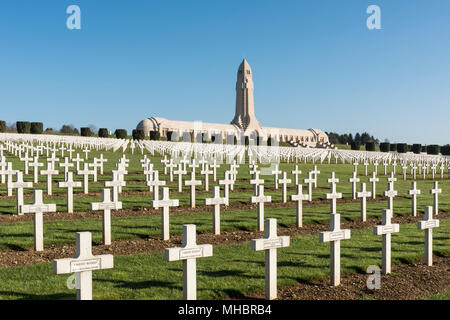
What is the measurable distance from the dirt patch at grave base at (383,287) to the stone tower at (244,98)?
85926 millimetres

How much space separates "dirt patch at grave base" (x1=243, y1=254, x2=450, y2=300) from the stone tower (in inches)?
3383

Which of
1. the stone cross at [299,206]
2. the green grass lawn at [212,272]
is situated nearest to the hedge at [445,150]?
the stone cross at [299,206]

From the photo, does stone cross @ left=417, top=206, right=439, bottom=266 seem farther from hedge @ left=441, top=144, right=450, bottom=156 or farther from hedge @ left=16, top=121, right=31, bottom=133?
hedge @ left=441, top=144, right=450, bottom=156

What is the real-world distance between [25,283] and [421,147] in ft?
266

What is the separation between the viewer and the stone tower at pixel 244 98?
93.2 m

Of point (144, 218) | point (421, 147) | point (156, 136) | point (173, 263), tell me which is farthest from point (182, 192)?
point (421, 147)

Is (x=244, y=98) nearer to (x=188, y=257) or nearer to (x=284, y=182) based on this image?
(x=284, y=182)

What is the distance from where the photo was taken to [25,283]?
5742 millimetres

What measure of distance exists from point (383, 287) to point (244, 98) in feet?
294

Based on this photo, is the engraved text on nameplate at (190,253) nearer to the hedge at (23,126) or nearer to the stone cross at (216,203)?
the stone cross at (216,203)

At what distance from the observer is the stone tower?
3671 inches

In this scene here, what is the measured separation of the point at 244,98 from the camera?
94.6 m

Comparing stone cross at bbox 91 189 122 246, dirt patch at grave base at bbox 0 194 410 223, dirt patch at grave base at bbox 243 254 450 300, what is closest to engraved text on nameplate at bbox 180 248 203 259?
dirt patch at grave base at bbox 243 254 450 300
